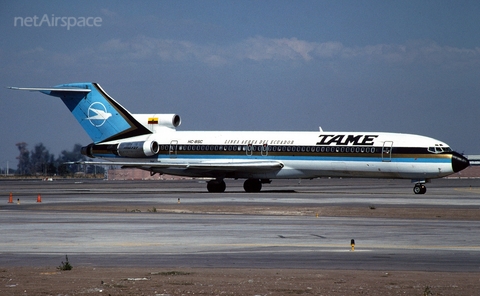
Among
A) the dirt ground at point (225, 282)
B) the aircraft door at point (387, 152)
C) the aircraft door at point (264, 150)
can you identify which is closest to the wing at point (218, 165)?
the aircraft door at point (264, 150)

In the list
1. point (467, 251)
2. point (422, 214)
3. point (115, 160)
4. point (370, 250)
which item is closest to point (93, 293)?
point (370, 250)

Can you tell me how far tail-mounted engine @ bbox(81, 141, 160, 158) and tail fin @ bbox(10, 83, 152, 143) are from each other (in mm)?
662

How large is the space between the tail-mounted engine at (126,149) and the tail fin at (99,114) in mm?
662

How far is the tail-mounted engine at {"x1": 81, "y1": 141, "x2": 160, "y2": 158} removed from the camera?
56.0 metres

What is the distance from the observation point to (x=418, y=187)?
166 ft

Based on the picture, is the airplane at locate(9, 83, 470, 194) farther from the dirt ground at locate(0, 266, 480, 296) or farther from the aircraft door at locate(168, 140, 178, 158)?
the dirt ground at locate(0, 266, 480, 296)

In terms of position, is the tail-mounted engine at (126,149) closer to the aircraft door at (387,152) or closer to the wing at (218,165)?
the wing at (218,165)

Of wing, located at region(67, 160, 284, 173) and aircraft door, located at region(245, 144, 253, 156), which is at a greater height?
aircraft door, located at region(245, 144, 253, 156)

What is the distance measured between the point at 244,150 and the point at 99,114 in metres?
11.7

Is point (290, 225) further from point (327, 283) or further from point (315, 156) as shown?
point (315, 156)

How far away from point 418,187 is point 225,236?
30.4 m

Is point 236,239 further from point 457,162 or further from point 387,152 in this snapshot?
point 457,162

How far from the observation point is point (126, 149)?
186ft

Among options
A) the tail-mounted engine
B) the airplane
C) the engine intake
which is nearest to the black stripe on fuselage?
the airplane
